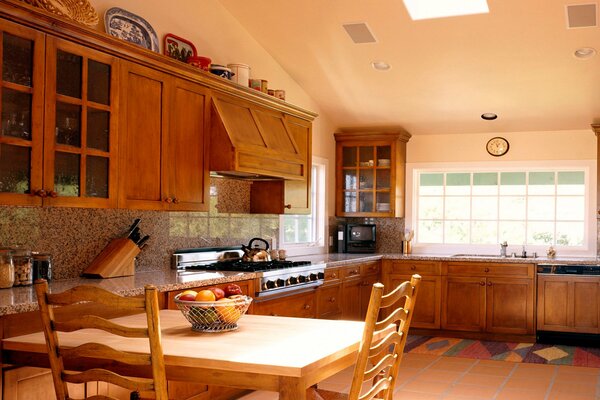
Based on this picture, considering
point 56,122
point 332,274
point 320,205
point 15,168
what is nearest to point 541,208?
point 320,205

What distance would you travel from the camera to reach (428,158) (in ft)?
25.7

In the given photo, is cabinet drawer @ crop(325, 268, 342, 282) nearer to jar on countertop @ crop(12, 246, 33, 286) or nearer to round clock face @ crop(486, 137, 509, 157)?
round clock face @ crop(486, 137, 509, 157)

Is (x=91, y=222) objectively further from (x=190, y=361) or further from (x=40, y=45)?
(x=190, y=361)

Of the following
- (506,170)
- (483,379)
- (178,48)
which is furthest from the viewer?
(506,170)

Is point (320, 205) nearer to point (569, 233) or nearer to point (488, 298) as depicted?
point (488, 298)

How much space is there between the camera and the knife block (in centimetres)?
399

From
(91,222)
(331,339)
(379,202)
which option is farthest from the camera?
Result: (379,202)

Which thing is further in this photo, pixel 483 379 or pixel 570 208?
pixel 570 208

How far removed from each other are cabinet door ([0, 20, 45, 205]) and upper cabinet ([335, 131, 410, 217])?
4826 mm

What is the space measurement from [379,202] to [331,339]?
213 inches

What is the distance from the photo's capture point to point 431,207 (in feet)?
25.9

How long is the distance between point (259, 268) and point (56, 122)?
1991 millimetres

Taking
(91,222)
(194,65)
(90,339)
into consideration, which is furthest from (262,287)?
(90,339)

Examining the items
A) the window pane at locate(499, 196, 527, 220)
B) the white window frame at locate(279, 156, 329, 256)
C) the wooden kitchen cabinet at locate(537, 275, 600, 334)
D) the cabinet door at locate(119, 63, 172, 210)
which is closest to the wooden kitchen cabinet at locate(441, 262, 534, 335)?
the wooden kitchen cabinet at locate(537, 275, 600, 334)
